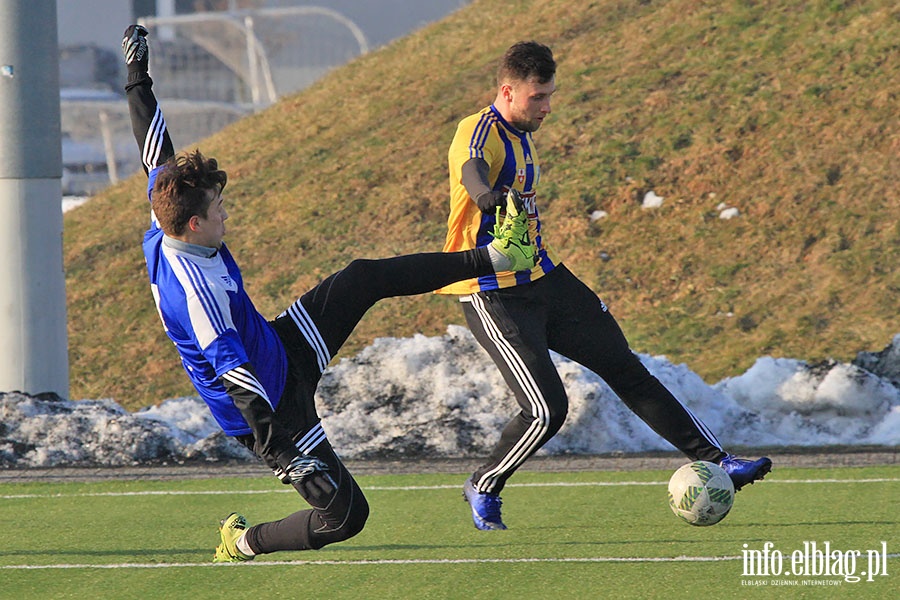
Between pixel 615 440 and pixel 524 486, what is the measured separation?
169cm

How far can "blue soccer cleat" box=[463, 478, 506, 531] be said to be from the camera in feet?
23.2

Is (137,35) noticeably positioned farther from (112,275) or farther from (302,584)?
(112,275)

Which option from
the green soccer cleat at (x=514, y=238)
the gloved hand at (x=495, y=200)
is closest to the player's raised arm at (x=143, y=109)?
the gloved hand at (x=495, y=200)

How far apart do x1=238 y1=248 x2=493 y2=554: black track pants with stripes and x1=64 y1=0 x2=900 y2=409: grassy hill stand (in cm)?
771

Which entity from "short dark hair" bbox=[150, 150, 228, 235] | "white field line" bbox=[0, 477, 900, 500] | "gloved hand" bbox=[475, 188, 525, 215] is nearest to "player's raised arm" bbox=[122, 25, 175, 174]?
"short dark hair" bbox=[150, 150, 228, 235]

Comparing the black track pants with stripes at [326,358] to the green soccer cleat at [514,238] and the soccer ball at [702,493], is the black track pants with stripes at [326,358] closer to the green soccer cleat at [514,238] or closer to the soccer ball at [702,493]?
the green soccer cleat at [514,238]

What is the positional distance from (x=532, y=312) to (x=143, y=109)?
2.07 metres

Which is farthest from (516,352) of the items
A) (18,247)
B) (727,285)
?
(727,285)

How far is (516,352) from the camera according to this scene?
666 cm

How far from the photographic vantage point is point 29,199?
36.3 ft

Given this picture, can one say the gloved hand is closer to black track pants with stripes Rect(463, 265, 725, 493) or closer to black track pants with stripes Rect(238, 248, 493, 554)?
black track pants with stripes Rect(238, 248, 493, 554)

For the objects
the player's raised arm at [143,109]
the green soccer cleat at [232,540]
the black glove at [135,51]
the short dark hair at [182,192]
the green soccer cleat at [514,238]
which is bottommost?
the green soccer cleat at [232,540]

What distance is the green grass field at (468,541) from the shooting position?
5.94m

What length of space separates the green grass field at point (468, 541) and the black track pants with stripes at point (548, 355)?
524 mm
